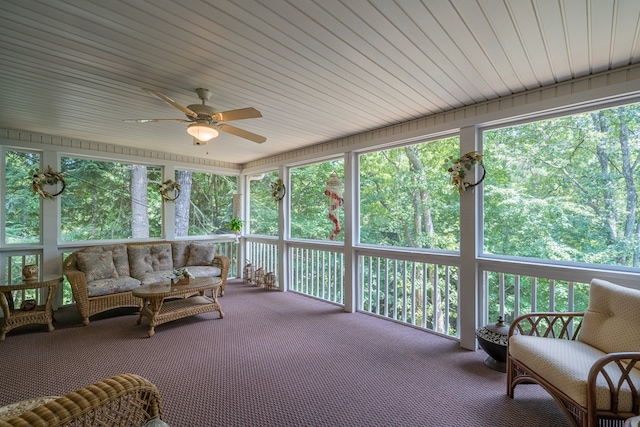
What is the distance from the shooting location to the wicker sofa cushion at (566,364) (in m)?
1.60

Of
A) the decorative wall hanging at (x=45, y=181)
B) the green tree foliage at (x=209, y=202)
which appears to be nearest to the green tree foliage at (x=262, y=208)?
the green tree foliage at (x=209, y=202)

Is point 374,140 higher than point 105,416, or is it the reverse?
point 374,140

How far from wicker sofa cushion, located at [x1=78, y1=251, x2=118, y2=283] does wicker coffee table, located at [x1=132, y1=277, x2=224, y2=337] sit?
858 mm

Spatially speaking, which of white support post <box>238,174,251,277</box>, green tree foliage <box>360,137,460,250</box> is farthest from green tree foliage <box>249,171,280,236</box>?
green tree foliage <box>360,137,460,250</box>

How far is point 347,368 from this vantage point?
106 inches

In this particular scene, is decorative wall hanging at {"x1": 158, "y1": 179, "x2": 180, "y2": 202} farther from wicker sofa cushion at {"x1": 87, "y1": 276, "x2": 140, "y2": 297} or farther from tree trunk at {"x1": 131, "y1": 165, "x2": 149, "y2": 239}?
wicker sofa cushion at {"x1": 87, "y1": 276, "x2": 140, "y2": 297}

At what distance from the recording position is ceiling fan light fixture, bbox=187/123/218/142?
100 inches

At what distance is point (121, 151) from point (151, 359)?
379 cm

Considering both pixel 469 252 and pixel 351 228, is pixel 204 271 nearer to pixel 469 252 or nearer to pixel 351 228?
pixel 351 228

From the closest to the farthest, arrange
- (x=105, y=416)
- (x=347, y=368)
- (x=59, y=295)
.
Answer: (x=105, y=416), (x=347, y=368), (x=59, y=295)

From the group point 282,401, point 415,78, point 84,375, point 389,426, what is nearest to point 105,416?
point 282,401

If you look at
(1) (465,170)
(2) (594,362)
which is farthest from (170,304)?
(2) (594,362)

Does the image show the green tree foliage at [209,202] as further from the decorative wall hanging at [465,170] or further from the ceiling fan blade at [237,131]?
the decorative wall hanging at [465,170]

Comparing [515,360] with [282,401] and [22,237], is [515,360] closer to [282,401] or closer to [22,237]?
[282,401]
